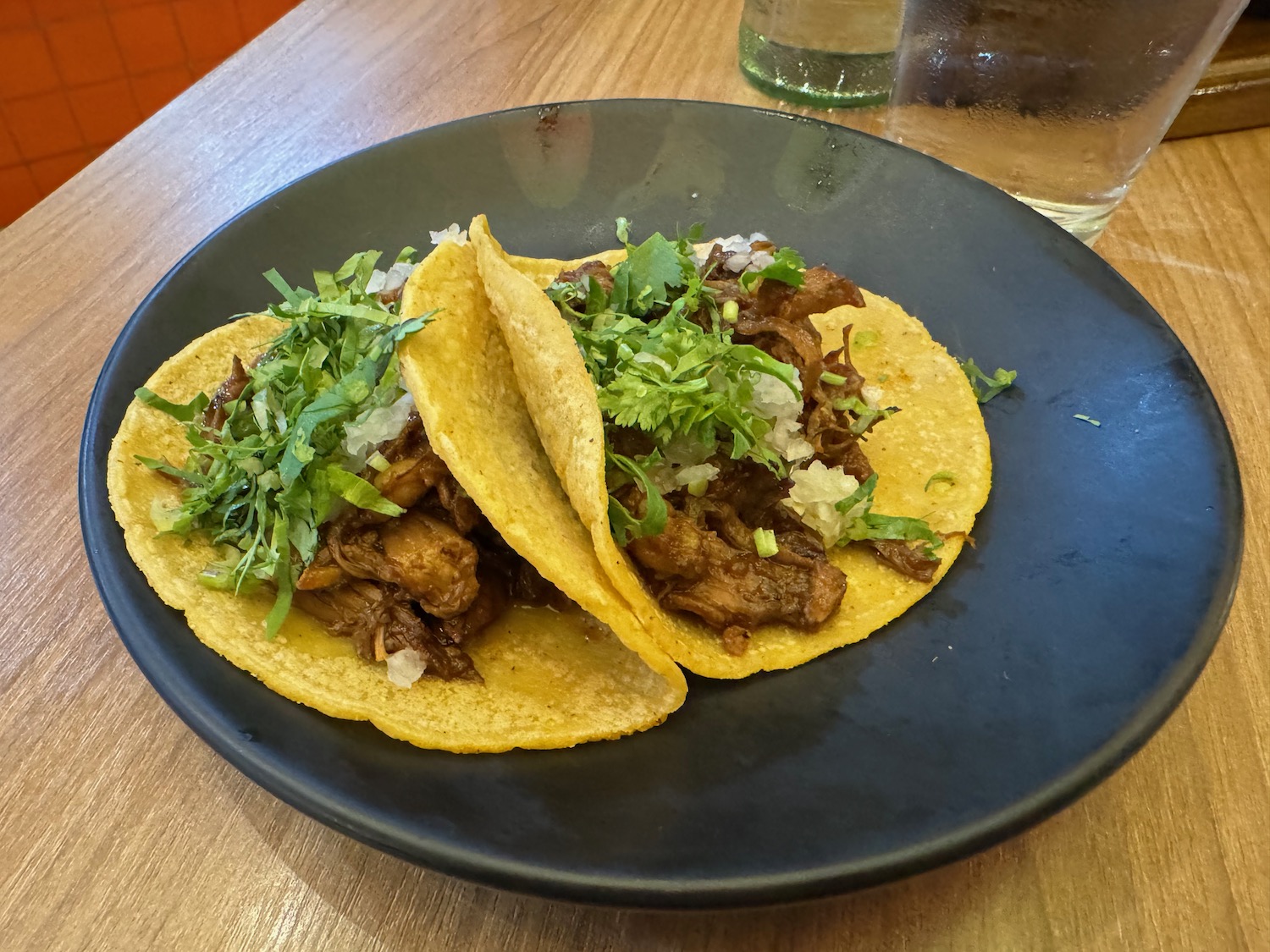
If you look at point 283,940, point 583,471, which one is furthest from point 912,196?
point 283,940

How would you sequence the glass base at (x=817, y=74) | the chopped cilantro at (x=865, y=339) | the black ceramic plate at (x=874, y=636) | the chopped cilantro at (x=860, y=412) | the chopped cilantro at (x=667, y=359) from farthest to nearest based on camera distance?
the glass base at (x=817, y=74)
the chopped cilantro at (x=865, y=339)
the chopped cilantro at (x=860, y=412)
the chopped cilantro at (x=667, y=359)
the black ceramic plate at (x=874, y=636)

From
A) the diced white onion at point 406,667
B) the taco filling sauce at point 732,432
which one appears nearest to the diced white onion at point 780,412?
the taco filling sauce at point 732,432

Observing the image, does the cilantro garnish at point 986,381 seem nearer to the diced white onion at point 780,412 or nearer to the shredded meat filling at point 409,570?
the diced white onion at point 780,412

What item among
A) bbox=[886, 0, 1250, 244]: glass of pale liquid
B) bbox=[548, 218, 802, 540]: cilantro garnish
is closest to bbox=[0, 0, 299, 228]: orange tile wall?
bbox=[886, 0, 1250, 244]: glass of pale liquid

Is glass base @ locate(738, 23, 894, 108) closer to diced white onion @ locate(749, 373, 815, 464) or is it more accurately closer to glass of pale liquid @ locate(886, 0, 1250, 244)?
glass of pale liquid @ locate(886, 0, 1250, 244)

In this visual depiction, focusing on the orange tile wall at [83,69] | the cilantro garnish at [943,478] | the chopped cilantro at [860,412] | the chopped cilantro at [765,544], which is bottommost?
the orange tile wall at [83,69]

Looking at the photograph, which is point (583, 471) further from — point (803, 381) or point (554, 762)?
point (803, 381)
